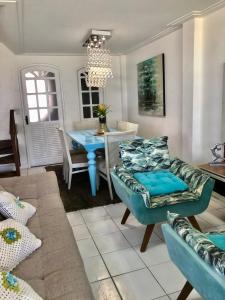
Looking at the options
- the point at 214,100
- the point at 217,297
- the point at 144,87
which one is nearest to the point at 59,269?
the point at 217,297

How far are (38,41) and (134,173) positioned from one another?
2746mm

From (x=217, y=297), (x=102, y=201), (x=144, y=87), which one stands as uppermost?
(x=144, y=87)

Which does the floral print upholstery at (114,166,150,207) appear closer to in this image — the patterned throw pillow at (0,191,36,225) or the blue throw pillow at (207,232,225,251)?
the blue throw pillow at (207,232,225,251)

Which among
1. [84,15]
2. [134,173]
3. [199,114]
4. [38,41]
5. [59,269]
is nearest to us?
[59,269]

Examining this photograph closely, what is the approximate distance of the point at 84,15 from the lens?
2.92 meters

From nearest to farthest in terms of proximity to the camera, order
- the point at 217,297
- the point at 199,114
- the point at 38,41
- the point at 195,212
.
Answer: the point at 217,297
the point at 195,212
the point at 199,114
the point at 38,41

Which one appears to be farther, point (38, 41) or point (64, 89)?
point (64, 89)

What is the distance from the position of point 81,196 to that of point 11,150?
5.97 ft

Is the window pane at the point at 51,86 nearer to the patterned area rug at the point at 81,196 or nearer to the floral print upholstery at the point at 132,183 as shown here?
the patterned area rug at the point at 81,196

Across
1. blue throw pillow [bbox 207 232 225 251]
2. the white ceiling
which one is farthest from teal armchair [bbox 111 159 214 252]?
the white ceiling

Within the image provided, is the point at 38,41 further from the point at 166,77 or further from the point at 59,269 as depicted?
the point at 59,269

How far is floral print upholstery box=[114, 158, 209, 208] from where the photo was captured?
212 cm

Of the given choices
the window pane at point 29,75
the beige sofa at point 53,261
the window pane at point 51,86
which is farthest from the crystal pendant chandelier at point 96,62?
the beige sofa at point 53,261

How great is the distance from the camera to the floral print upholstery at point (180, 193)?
83.6 inches
